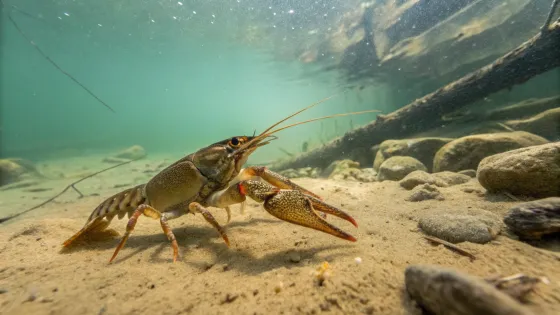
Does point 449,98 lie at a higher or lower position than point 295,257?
higher

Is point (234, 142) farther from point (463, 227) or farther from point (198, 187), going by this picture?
point (463, 227)

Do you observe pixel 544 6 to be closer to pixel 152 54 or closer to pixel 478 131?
pixel 478 131

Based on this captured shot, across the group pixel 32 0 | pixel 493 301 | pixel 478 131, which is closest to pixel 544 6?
pixel 478 131

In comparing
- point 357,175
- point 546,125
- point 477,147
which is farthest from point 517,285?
point 546,125

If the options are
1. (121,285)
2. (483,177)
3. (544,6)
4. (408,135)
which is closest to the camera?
(121,285)

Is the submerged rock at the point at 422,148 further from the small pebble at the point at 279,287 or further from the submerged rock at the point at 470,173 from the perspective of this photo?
the small pebble at the point at 279,287

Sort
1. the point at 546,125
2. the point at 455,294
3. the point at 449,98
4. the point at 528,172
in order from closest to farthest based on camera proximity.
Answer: the point at 455,294, the point at 528,172, the point at 546,125, the point at 449,98

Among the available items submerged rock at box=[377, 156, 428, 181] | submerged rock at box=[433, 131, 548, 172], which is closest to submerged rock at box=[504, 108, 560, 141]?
submerged rock at box=[433, 131, 548, 172]
